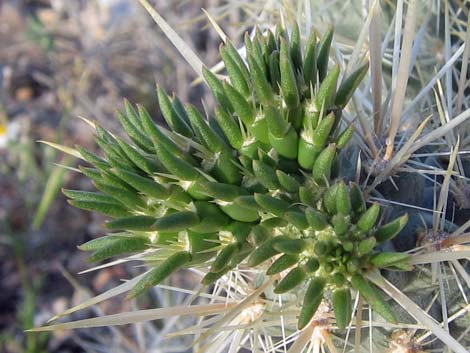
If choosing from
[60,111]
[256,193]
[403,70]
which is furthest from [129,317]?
[60,111]

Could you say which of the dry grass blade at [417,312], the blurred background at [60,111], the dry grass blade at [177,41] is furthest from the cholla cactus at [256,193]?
the blurred background at [60,111]

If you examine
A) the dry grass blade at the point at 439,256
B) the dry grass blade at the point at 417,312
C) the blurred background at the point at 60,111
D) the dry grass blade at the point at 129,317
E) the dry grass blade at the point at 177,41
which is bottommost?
the blurred background at the point at 60,111

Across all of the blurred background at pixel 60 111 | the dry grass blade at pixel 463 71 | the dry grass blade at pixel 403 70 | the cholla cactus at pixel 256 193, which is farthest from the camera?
the blurred background at pixel 60 111

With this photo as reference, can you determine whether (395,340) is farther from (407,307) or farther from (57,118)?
(57,118)

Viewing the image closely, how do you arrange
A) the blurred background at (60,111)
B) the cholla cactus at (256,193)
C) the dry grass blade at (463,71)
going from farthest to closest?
1. the blurred background at (60,111)
2. the dry grass blade at (463,71)
3. the cholla cactus at (256,193)

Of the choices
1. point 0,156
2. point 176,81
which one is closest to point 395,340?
point 176,81

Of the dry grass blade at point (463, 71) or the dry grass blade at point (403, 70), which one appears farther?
the dry grass blade at point (463, 71)

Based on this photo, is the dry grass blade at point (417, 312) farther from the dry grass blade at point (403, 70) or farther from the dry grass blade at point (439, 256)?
the dry grass blade at point (403, 70)

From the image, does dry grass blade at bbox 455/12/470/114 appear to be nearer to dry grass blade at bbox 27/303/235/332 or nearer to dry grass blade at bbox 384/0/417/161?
dry grass blade at bbox 384/0/417/161
